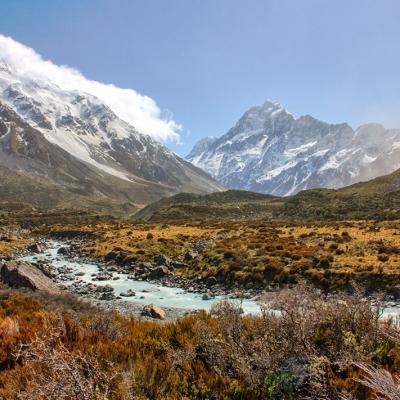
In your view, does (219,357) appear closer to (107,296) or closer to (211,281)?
(107,296)

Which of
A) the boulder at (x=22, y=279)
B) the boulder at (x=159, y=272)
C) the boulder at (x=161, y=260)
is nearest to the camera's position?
the boulder at (x=22, y=279)

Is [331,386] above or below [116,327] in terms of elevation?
above

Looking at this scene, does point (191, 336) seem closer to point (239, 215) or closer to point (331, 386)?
point (331, 386)

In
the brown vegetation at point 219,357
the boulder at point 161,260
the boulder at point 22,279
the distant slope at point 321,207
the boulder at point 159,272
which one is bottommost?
the boulder at point 22,279

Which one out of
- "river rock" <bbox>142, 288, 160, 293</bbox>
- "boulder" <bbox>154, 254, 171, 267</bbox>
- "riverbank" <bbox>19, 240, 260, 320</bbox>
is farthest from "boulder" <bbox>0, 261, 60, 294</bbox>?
"boulder" <bbox>154, 254, 171, 267</bbox>

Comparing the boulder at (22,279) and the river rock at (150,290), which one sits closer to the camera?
the boulder at (22,279)

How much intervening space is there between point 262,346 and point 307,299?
7.34 ft

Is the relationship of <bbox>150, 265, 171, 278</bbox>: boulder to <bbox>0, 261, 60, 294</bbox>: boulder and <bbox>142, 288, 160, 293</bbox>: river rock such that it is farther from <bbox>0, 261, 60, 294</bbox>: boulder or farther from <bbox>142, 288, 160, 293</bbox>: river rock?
<bbox>0, 261, 60, 294</bbox>: boulder

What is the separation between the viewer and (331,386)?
6.79 meters

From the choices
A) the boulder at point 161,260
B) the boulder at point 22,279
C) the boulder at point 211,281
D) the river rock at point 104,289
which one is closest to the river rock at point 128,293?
the river rock at point 104,289

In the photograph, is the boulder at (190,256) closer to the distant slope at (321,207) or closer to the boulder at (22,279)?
the boulder at (22,279)

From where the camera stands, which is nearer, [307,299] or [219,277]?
[307,299]

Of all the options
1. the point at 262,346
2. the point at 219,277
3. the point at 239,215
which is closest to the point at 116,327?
the point at 262,346

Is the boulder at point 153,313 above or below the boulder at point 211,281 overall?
below
